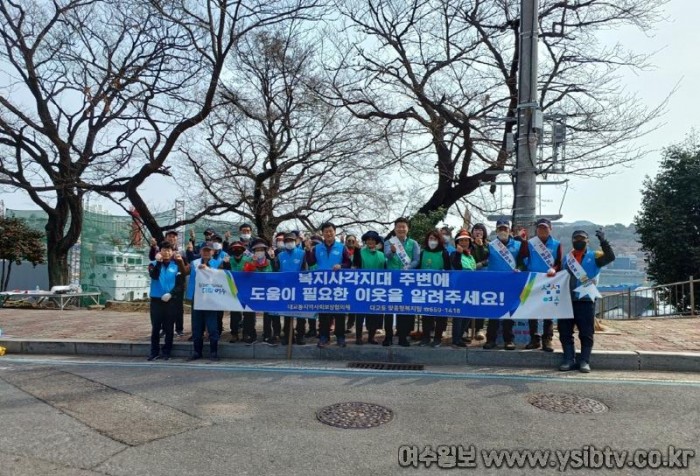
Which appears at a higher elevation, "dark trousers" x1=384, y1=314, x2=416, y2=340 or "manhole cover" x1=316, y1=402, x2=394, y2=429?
"dark trousers" x1=384, y1=314, x2=416, y2=340

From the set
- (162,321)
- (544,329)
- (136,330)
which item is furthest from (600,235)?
(136,330)

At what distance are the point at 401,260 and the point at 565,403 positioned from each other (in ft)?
10.6

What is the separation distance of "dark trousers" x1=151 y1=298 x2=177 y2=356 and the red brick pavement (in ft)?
3.22

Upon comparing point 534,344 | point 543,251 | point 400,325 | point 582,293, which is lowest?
point 534,344

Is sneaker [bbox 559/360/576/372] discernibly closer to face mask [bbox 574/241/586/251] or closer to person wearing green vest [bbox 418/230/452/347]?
face mask [bbox 574/241/586/251]

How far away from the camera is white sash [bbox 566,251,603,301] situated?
22.2 feet

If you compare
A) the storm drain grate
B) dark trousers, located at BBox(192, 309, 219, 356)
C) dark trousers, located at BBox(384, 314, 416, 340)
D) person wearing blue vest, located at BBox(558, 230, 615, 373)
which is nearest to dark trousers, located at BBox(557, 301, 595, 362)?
person wearing blue vest, located at BBox(558, 230, 615, 373)

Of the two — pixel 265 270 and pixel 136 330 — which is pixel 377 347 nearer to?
pixel 265 270

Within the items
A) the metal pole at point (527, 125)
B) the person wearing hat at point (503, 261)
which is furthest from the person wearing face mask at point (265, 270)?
the metal pole at point (527, 125)

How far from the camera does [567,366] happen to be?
22.0ft

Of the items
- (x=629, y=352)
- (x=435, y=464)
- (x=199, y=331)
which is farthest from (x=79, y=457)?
(x=629, y=352)

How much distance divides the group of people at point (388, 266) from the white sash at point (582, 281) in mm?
13

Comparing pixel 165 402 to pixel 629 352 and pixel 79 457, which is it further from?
pixel 629 352

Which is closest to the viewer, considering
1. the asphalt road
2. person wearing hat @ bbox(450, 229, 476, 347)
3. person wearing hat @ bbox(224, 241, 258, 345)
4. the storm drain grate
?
the asphalt road
